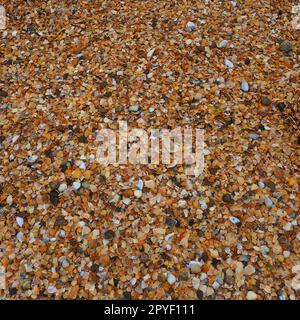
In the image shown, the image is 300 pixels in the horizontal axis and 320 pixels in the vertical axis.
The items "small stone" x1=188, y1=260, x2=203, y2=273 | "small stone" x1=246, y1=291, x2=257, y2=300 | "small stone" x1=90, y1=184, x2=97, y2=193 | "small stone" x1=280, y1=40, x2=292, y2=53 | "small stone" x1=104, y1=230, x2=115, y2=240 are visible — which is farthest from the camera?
"small stone" x1=280, y1=40, x2=292, y2=53

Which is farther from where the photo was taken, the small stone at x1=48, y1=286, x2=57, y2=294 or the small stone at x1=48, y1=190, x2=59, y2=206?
the small stone at x1=48, y1=190, x2=59, y2=206

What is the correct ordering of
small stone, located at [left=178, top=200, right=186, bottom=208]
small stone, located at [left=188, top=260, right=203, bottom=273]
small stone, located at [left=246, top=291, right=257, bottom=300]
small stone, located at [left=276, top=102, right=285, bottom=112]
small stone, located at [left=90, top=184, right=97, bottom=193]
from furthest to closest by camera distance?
small stone, located at [left=276, top=102, right=285, bottom=112]
small stone, located at [left=90, top=184, right=97, bottom=193]
small stone, located at [left=178, top=200, right=186, bottom=208]
small stone, located at [left=188, top=260, right=203, bottom=273]
small stone, located at [left=246, top=291, right=257, bottom=300]

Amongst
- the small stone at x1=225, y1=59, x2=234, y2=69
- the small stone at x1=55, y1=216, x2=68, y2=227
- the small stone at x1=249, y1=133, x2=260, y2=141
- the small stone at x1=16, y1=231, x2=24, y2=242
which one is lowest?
the small stone at x1=16, y1=231, x2=24, y2=242

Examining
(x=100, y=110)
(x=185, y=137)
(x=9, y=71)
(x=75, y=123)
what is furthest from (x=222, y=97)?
(x=9, y=71)

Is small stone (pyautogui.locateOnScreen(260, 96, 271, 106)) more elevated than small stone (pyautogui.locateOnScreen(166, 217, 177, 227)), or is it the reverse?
small stone (pyautogui.locateOnScreen(260, 96, 271, 106))

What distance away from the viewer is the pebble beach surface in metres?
2.91

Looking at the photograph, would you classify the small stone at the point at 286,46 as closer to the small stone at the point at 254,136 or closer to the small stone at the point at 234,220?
the small stone at the point at 254,136

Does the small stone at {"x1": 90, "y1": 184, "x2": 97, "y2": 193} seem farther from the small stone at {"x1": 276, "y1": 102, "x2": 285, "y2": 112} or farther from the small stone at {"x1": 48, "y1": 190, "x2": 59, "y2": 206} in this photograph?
the small stone at {"x1": 276, "y1": 102, "x2": 285, "y2": 112}

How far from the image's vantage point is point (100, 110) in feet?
12.0

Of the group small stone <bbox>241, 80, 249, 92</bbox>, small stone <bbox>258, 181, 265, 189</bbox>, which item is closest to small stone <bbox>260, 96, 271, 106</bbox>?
small stone <bbox>241, 80, 249, 92</bbox>

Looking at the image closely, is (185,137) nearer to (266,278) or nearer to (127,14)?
(266,278)

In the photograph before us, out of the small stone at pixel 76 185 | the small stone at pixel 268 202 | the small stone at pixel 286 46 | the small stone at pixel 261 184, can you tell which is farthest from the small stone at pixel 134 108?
the small stone at pixel 286 46

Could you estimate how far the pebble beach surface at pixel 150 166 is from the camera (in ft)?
9.55
